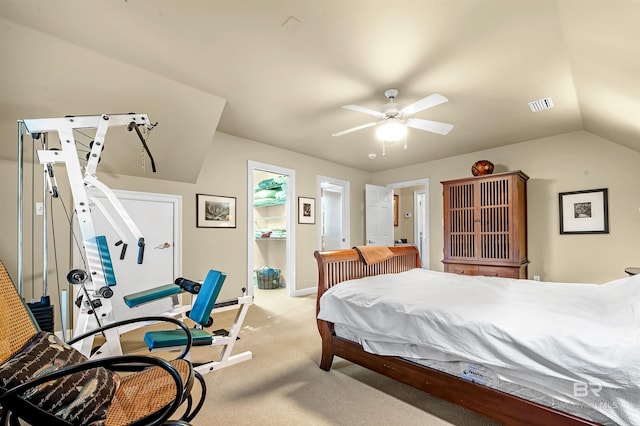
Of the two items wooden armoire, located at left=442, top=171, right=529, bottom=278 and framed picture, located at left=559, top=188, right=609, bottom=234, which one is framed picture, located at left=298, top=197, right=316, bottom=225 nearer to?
wooden armoire, located at left=442, top=171, right=529, bottom=278

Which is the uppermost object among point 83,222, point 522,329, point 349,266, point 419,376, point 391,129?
point 391,129

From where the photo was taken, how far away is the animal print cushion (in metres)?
1.16

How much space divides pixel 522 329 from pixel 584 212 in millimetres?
3981

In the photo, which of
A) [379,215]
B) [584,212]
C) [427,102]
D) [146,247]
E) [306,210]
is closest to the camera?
[427,102]

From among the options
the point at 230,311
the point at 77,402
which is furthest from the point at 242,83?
the point at 230,311

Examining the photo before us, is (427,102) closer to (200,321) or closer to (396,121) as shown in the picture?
(396,121)

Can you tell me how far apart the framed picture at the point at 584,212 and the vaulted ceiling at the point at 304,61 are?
0.76 m

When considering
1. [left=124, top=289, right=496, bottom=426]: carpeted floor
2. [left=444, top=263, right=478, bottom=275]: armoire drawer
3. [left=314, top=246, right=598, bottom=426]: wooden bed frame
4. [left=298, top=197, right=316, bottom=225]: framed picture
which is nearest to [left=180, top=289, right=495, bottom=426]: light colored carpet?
[left=124, top=289, right=496, bottom=426]: carpeted floor

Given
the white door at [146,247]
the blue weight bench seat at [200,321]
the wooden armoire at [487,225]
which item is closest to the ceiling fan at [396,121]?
the blue weight bench seat at [200,321]

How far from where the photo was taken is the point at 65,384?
127 centimetres

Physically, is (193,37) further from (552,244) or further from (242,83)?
(552,244)

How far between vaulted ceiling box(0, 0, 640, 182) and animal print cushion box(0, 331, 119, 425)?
6.75ft

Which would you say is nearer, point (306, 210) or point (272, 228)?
point (306, 210)

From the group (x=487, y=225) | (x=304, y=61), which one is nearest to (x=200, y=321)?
(x=304, y=61)
